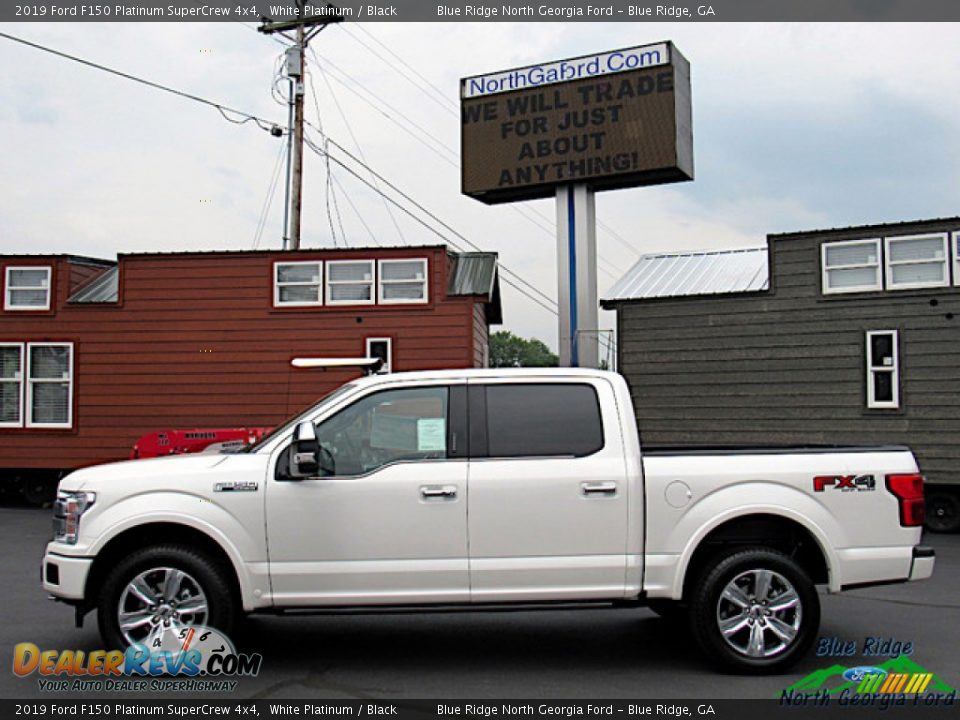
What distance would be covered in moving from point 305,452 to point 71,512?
1633mm

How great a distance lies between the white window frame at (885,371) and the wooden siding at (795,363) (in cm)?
8

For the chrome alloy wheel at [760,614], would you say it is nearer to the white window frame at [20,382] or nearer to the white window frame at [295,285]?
the white window frame at [295,285]

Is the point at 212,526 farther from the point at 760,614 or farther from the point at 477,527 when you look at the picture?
the point at 760,614

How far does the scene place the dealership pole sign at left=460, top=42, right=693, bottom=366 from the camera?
17.9m

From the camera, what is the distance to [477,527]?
648 centimetres

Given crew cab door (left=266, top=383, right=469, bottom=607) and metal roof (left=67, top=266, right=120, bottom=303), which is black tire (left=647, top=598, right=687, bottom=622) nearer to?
crew cab door (left=266, top=383, right=469, bottom=607)

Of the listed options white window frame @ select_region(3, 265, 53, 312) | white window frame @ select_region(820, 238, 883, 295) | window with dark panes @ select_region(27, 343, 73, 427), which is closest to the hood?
white window frame @ select_region(820, 238, 883, 295)

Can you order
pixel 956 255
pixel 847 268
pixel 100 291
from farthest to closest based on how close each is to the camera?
pixel 100 291 < pixel 847 268 < pixel 956 255

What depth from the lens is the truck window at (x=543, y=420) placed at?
21.9ft

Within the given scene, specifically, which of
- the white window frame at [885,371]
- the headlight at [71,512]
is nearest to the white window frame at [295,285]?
the white window frame at [885,371]

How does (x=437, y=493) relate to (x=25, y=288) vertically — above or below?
below

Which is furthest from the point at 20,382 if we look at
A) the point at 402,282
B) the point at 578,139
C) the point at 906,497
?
the point at 906,497

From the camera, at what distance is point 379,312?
736 inches

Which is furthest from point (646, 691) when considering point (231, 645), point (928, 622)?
point (928, 622)
